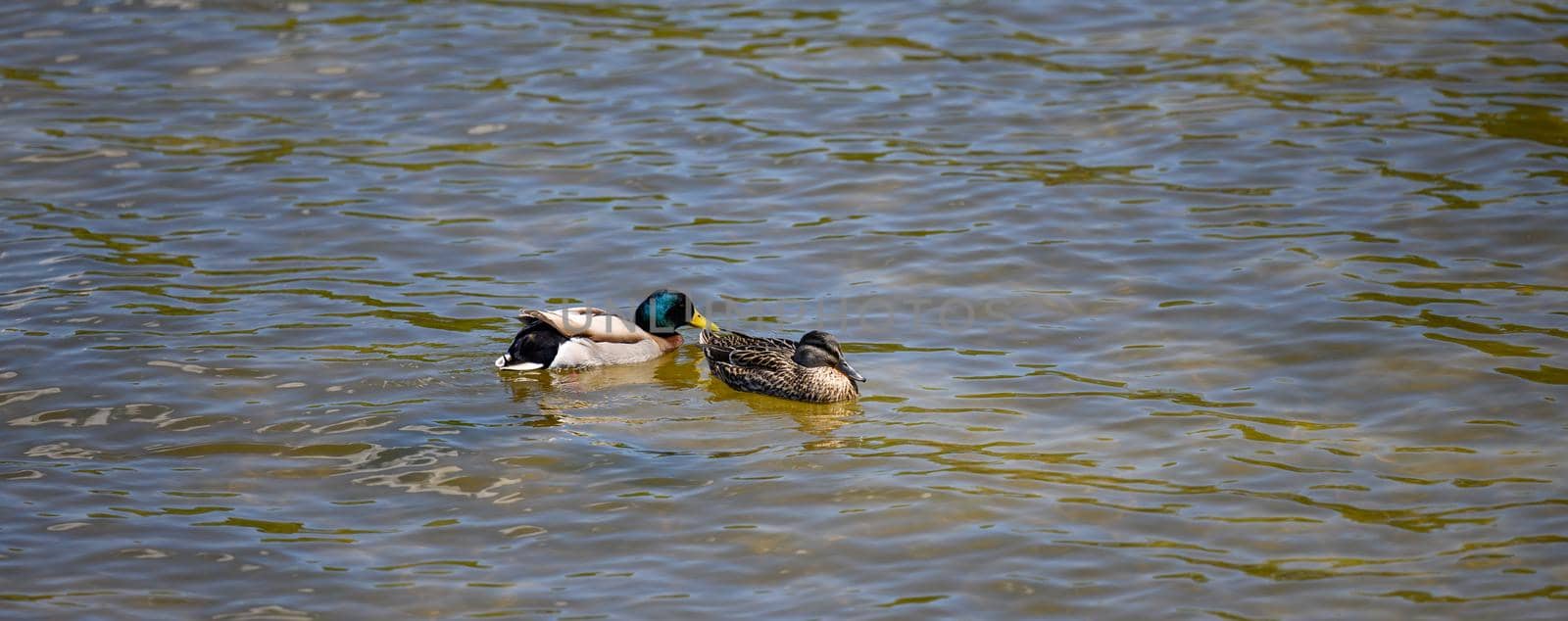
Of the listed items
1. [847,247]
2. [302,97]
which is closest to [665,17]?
[302,97]

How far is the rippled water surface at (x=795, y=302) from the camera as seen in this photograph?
762 centimetres

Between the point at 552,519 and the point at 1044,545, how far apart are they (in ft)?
8.08

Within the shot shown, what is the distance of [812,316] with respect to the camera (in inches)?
437

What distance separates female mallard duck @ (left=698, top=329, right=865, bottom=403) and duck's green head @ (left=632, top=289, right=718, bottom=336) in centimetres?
17

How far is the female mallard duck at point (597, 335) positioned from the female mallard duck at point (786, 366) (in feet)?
1.14

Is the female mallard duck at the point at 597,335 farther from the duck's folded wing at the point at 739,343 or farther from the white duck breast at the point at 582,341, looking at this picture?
the duck's folded wing at the point at 739,343

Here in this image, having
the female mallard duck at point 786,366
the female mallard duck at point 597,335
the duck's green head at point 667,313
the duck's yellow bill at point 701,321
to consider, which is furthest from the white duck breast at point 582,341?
the female mallard duck at point 786,366

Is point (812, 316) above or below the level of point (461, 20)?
below

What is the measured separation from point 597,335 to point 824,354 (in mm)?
1643

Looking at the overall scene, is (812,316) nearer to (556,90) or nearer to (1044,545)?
(1044,545)

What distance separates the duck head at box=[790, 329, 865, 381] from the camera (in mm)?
9604

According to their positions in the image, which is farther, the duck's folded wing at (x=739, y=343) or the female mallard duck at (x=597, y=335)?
the duck's folded wing at (x=739, y=343)

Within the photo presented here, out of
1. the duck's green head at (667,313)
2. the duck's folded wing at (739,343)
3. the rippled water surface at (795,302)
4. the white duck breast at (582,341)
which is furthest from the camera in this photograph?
the duck's green head at (667,313)

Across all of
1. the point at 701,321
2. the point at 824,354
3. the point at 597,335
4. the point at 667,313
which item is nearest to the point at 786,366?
the point at 824,354
